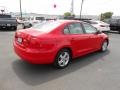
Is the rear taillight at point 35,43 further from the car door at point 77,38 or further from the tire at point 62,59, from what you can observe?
the car door at point 77,38

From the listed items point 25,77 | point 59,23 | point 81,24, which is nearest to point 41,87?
point 25,77

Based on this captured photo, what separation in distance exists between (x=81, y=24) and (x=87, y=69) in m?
1.67

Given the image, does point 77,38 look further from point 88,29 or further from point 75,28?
point 88,29

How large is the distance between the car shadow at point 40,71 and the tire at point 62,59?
15cm

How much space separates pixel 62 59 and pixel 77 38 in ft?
2.97

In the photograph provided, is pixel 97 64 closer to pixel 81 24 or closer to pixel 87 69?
pixel 87 69

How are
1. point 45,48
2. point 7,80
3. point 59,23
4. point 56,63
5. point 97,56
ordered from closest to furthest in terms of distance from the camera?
point 7,80 → point 45,48 → point 56,63 → point 59,23 → point 97,56

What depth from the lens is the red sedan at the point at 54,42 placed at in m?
4.76

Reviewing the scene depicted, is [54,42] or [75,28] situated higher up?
[75,28]

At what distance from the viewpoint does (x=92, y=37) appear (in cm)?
663

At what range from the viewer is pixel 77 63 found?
6082 mm

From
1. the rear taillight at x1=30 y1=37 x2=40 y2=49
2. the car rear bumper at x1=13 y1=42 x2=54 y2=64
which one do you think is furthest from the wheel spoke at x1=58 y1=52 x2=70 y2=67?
the rear taillight at x1=30 y1=37 x2=40 y2=49

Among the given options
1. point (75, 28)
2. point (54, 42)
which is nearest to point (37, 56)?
point (54, 42)

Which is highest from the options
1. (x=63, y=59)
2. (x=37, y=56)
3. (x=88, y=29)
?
(x=88, y=29)
